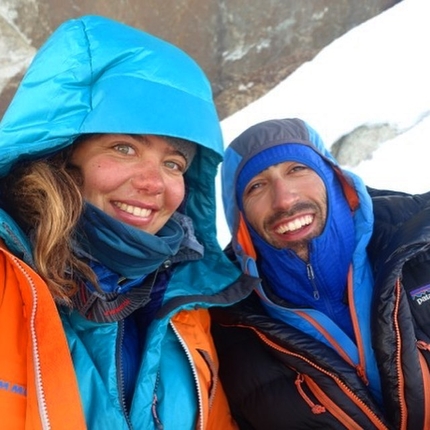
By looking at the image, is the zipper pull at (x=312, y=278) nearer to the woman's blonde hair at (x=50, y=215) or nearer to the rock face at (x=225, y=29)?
the woman's blonde hair at (x=50, y=215)

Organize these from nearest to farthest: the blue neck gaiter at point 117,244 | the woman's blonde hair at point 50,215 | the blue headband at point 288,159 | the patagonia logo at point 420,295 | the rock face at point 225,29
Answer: the woman's blonde hair at point 50,215
the blue neck gaiter at point 117,244
the patagonia logo at point 420,295
the blue headband at point 288,159
the rock face at point 225,29

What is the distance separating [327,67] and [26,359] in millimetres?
6075

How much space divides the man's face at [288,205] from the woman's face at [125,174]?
0.71m

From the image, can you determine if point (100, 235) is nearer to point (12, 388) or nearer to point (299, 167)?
point (12, 388)

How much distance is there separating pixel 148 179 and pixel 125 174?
8 centimetres

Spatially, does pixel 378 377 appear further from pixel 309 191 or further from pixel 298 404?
pixel 309 191

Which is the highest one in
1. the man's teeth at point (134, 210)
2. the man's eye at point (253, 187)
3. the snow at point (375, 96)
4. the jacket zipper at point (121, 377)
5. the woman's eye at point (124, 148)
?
the snow at point (375, 96)

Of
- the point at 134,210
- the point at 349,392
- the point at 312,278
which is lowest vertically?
the point at 349,392

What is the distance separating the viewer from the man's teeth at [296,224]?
2.29 metres

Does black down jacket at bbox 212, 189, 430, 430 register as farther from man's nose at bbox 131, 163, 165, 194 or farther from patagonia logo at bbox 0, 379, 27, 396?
patagonia logo at bbox 0, 379, 27, 396

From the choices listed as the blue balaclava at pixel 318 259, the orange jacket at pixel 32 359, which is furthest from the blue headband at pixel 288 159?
the orange jacket at pixel 32 359

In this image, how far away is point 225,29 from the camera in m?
6.88

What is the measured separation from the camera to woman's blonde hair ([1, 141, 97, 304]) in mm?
1516

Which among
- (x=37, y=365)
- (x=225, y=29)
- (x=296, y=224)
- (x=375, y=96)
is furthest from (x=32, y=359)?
(x=225, y=29)
